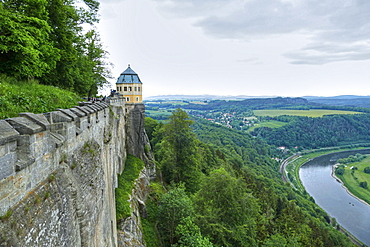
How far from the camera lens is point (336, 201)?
68.4 m

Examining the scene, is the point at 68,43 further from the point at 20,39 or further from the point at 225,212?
the point at 225,212

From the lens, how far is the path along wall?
3861 millimetres

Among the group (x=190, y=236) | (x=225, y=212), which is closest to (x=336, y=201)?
(x=225, y=212)

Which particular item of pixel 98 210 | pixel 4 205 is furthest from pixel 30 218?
pixel 98 210

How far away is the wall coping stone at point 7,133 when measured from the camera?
3688 mm

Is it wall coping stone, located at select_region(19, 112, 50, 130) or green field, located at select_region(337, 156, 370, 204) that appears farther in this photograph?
green field, located at select_region(337, 156, 370, 204)

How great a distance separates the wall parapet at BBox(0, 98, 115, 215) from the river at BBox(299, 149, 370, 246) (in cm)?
6494

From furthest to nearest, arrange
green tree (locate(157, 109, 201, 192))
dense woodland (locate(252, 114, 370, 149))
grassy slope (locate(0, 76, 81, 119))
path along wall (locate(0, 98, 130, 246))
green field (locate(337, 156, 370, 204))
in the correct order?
1. dense woodland (locate(252, 114, 370, 149))
2. green field (locate(337, 156, 370, 204))
3. green tree (locate(157, 109, 201, 192))
4. grassy slope (locate(0, 76, 81, 119))
5. path along wall (locate(0, 98, 130, 246))

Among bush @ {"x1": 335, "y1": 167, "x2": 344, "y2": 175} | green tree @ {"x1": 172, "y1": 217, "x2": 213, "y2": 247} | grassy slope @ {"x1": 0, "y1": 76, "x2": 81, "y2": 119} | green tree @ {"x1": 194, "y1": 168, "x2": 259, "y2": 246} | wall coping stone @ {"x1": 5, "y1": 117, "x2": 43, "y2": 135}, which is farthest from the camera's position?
bush @ {"x1": 335, "y1": 167, "x2": 344, "y2": 175}

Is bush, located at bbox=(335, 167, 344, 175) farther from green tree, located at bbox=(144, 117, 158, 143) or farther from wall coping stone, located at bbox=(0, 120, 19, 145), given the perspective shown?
wall coping stone, located at bbox=(0, 120, 19, 145)

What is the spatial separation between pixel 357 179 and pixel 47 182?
354 ft

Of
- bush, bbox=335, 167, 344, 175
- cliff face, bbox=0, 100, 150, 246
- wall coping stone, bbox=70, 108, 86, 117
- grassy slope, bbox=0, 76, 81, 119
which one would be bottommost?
bush, bbox=335, 167, 344, 175

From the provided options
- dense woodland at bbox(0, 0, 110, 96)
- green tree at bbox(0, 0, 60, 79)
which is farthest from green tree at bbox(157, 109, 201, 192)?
green tree at bbox(0, 0, 60, 79)

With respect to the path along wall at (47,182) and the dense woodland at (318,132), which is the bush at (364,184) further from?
the path along wall at (47,182)
